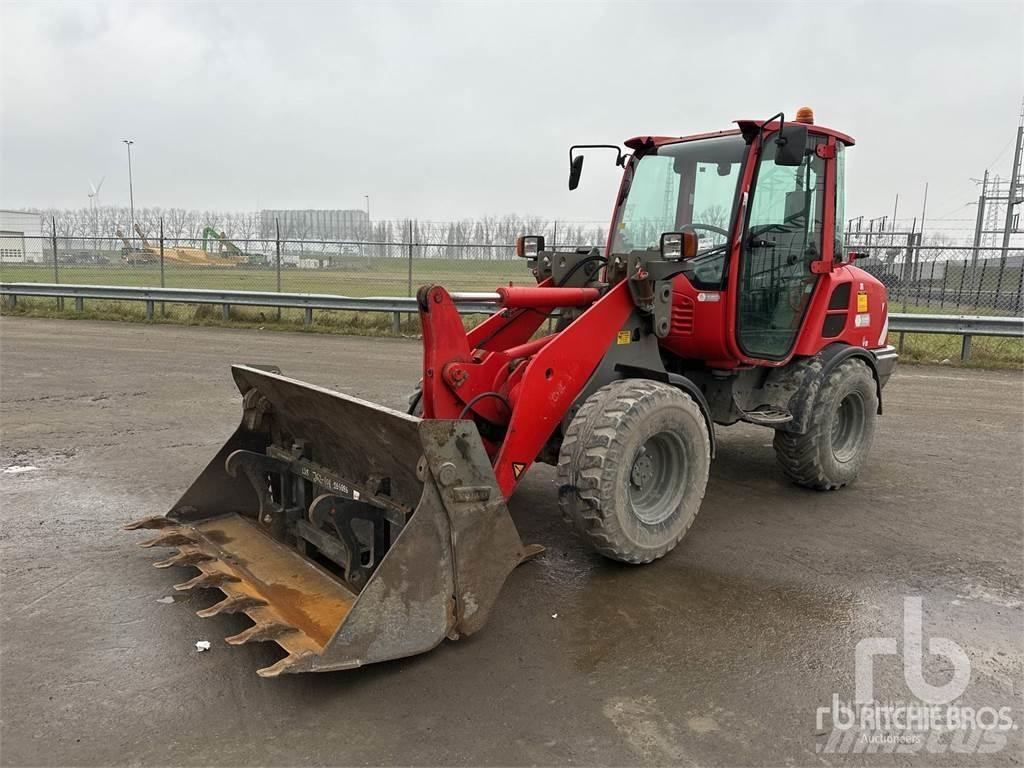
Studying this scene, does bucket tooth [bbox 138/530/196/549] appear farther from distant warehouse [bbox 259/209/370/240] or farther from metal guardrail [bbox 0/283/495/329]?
distant warehouse [bbox 259/209/370/240]

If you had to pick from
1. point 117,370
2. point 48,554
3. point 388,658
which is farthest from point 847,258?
point 117,370

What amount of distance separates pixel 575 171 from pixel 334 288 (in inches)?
617

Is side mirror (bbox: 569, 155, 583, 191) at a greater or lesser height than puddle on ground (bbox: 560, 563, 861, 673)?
greater

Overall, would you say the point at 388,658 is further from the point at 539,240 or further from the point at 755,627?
the point at 539,240

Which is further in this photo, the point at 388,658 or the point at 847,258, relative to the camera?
the point at 847,258

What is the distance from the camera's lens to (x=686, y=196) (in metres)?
5.46

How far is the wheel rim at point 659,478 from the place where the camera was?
4332mm

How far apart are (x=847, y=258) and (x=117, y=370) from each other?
895 cm

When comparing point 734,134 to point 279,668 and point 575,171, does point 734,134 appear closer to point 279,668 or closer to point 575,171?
point 575,171

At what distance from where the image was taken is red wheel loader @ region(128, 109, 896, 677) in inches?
131

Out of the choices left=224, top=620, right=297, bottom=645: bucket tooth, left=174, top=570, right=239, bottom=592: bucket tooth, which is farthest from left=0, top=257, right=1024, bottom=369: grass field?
left=224, top=620, right=297, bottom=645: bucket tooth

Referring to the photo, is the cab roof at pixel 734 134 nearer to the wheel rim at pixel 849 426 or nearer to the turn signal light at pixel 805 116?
the turn signal light at pixel 805 116

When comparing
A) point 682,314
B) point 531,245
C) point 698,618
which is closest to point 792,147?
point 682,314

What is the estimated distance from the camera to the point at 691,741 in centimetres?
287
